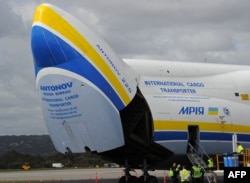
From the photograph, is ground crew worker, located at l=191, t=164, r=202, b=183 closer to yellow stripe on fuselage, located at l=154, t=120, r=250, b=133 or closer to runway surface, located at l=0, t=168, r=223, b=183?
yellow stripe on fuselage, located at l=154, t=120, r=250, b=133

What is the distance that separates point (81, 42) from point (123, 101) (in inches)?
118

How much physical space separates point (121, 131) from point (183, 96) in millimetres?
4409

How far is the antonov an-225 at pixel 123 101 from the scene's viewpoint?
70.6 ft

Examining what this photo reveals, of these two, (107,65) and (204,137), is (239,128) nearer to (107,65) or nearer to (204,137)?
(204,137)

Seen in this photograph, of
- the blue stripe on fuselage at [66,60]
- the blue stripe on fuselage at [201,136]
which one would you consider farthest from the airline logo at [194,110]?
the blue stripe on fuselage at [66,60]

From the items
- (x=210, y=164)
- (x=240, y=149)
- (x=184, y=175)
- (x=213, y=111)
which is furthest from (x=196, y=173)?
(x=213, y=111)

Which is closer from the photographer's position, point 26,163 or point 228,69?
point 228,69

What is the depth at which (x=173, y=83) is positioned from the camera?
25.5m

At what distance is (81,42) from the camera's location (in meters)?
21.6

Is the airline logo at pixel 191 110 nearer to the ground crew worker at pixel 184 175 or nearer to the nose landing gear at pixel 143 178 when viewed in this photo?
the ground crew worker at pixel 184 175

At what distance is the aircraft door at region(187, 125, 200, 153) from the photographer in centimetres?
2445

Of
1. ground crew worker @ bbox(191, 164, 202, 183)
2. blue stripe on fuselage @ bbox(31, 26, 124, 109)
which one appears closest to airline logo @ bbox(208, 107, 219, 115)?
ground crew worker @ bbox(191, 164, 202, 183)

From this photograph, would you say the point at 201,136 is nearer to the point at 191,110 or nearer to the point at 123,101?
the point at 191,110

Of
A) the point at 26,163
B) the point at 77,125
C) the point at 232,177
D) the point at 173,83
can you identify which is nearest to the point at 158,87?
the point at 173,83
